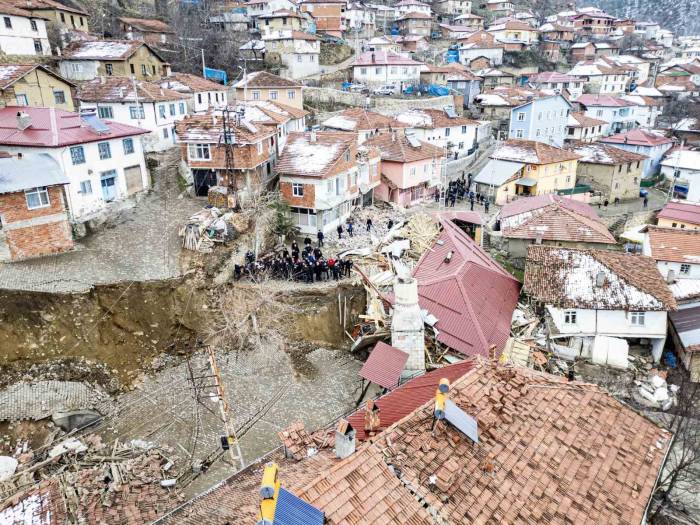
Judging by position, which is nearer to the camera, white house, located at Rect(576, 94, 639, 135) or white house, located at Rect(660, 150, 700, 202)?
white house, located at Rect(660, 150, 700, 202)

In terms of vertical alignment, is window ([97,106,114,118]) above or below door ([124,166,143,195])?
above

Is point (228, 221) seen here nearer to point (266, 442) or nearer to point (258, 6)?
point (266, 442)

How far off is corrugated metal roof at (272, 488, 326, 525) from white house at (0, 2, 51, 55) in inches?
1854

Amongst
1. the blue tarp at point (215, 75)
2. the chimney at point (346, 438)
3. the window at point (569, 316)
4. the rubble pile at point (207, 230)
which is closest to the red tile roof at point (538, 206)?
the window at point (569, 316)

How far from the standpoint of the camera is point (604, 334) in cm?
2442

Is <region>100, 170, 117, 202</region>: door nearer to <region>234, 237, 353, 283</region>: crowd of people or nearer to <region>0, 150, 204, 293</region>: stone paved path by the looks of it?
<region>0, 150, 204, 293</region>: stone paved path

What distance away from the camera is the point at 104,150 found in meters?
26.7

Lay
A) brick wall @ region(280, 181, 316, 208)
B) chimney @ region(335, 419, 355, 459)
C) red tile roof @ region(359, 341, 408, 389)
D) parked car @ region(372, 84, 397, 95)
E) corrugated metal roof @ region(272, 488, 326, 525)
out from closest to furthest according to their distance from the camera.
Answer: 1. corrugated metal roof @ region(272, 488, 326, 525)
2. chimney @ region(335, 419, 355, 459)
3. red tile roof @ region(359, 341, 408, 389)
4. brick wall @ region(280, 181, 316, 208)
5. parked car @ region(372, 84, 397, 95)

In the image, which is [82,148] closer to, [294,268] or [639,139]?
[294,268]

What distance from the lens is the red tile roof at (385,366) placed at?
1862 cm

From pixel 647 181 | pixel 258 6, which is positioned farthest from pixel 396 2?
pixel 647 181

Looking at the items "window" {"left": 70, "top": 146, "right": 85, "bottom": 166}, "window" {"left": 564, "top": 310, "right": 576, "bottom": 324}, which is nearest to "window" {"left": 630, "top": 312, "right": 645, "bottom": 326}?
"window" {"left": 564, "top": 310, "right": 576, "bottom": 324}

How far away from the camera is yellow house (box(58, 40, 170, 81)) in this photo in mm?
41781

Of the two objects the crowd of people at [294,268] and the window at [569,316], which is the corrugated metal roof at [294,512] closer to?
the crowd of people at [294,268]
